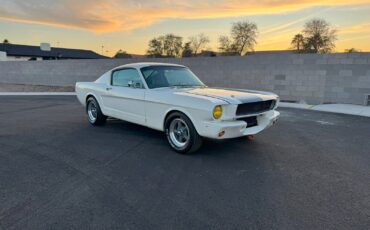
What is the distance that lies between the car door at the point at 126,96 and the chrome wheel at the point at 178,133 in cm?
79

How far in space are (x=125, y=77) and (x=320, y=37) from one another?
125ft

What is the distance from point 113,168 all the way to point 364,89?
9.74 metres

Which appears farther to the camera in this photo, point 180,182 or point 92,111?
point 92,111

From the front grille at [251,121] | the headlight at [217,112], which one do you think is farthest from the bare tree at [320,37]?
the headlight at [217,112]

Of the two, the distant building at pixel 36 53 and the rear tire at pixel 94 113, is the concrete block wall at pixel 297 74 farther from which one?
the distant building at pixel 36 53

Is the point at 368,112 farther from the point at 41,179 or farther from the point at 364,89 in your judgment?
the point at 41,179

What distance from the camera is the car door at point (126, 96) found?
4.98 metres

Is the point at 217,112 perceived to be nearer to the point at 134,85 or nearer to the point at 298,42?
the point at 134,85

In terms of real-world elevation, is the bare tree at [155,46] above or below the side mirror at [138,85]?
above

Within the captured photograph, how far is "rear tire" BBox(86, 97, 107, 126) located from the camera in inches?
249

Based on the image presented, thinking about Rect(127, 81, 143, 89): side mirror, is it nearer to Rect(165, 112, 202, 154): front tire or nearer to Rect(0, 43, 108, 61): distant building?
Rect(165, 112, 202, 154): front tire

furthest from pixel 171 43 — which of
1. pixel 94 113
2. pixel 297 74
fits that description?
pixel 94 113

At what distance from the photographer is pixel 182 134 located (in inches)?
174

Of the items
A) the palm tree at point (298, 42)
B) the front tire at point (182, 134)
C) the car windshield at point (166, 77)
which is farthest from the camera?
the palm tree at point (298, 42)
